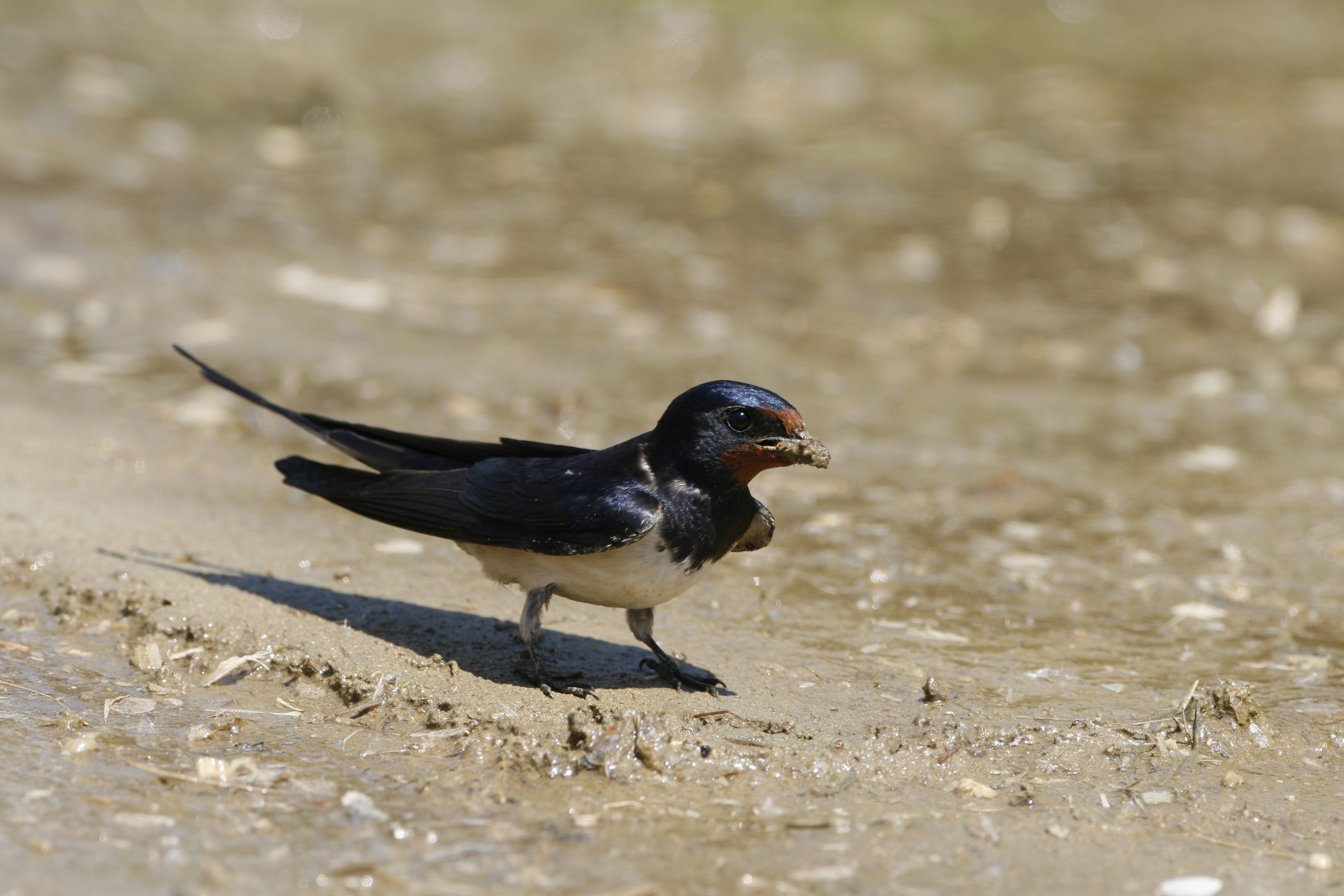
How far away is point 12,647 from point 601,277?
4.29 metres

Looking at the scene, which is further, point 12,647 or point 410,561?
point 410,561

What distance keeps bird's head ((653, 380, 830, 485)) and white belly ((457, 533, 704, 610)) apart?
0.25 meters

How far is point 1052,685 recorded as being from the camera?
3625 millimetres

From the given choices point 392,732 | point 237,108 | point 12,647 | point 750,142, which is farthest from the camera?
point 750,142

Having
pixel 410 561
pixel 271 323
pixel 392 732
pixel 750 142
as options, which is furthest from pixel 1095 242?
pixel 392 732

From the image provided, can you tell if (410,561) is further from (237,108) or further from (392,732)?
(237,108)

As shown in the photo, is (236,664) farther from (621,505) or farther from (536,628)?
(621,505)

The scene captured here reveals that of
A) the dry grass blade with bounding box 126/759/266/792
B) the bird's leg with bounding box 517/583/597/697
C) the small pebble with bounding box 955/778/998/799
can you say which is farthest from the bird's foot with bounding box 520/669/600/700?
the small pebble with bounding box 955/778/998/799

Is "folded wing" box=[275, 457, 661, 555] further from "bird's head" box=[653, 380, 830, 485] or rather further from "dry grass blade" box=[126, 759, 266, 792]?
"dry grass blade" box=[126, 759, 266, 792]

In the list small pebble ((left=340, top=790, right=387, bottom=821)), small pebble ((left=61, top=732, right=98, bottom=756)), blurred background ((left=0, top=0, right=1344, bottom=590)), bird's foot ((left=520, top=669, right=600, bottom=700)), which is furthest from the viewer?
blurred background ((left=0, top=0, right=1344, bottom=590))

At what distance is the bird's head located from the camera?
3242 millimetres

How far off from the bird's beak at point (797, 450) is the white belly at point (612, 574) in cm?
35

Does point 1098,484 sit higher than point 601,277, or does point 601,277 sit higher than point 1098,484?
point 601,277

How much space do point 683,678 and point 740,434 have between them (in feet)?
2.25
